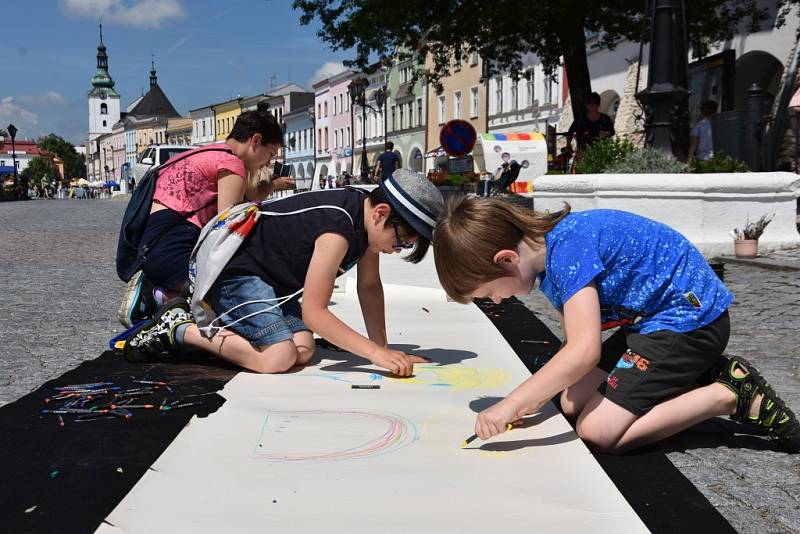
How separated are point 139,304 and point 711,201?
6.15 metres

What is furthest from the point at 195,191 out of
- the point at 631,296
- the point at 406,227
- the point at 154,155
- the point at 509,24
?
the point at 154,155

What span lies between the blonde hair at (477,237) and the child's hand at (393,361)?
0.75m

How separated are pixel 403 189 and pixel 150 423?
1.13 meters

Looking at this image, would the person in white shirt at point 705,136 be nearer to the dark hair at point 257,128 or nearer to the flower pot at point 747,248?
the flower pot at point 747,248

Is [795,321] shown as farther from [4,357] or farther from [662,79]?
[662,79]

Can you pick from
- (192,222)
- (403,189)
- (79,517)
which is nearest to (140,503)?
(79,517)

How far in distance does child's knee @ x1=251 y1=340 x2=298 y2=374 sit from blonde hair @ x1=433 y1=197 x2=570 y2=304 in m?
1.12

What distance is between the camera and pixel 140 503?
6.42 ft

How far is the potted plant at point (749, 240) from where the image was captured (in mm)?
7945

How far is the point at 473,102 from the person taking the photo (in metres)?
41.8

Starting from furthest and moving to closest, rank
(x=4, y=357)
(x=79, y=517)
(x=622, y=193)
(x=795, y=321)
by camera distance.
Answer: (x=622, y=193)
(x=795, y=321)
(x=4, y=357)
(x=79, y=517)

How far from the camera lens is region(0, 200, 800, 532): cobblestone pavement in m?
2.24

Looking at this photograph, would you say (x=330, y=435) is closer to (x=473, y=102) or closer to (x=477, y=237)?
(x=477, y=237)

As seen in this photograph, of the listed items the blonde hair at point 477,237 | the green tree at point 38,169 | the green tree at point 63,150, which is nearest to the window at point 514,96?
the blonde hair at point 477,237
